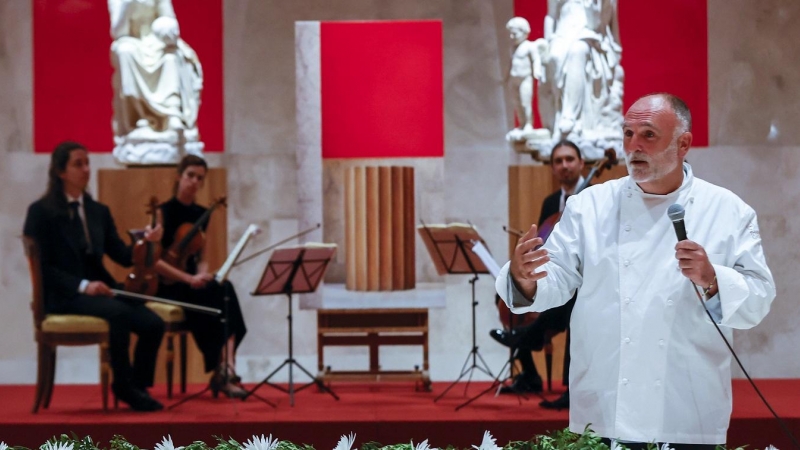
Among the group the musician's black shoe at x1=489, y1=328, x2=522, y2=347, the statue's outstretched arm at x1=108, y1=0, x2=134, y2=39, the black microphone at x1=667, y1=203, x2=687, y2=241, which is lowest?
the musician's black shoe at x1=489, y1=328, x2=522, y2=347

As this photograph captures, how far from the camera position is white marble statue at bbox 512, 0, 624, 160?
705 centimetres

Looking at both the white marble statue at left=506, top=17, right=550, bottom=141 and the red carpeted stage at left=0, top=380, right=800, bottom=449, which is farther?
the white marble statue at left=506, top=17, right=550, bottom=141

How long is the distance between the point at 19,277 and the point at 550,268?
6.46 metres

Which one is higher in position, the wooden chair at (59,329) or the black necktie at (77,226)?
the black necktie at (77,226)

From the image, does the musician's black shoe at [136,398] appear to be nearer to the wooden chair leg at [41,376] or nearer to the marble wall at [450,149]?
the wooden chair leg at [41,376]

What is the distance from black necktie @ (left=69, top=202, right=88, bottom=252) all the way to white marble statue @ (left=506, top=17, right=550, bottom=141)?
2.85 meters

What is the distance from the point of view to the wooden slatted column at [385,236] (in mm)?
8023

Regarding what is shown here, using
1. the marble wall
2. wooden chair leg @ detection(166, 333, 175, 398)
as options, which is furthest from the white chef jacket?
the marble wall

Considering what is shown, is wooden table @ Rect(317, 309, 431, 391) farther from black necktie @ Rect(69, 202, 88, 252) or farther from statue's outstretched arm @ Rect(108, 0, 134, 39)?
statue's outstretched arm @ Rect(108, 0, 134, 39)

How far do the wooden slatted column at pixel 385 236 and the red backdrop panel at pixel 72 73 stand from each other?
1.99m

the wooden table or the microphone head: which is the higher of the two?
the microphone head

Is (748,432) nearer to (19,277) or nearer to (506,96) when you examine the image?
(506,96)

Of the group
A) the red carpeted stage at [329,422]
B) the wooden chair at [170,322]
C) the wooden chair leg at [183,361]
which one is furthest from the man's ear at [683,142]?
the wooden chair leg at [183,361]

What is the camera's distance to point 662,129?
267 centimetres
